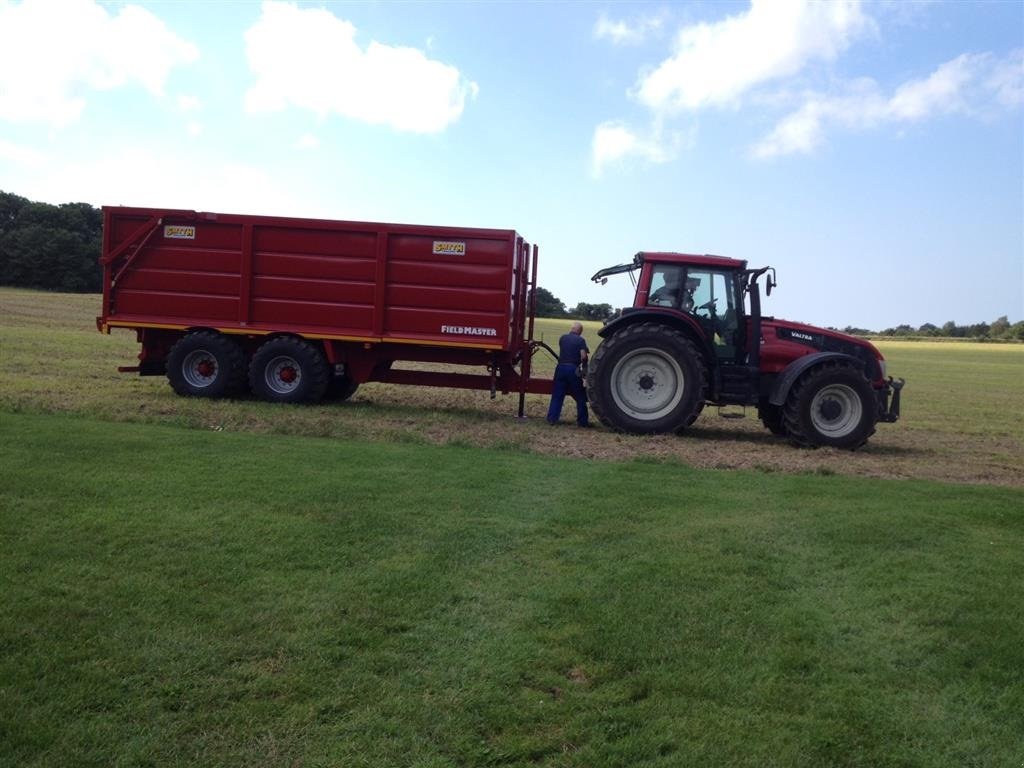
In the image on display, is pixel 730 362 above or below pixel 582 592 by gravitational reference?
Answer: above

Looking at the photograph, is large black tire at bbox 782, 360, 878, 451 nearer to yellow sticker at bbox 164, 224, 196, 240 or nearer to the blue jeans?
the blue jeans

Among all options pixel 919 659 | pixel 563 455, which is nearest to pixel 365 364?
pixel 563 455

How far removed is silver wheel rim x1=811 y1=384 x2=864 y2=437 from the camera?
1234 cm

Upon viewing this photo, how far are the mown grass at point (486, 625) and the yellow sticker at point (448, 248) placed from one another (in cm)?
642

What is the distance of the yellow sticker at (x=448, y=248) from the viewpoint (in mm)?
13609

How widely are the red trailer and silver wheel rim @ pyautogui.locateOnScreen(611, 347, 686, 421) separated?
4.73ft

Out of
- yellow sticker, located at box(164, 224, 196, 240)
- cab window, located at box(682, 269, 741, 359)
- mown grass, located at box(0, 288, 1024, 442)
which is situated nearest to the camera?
mown grass, located at box(0, 288, 1024, 442)

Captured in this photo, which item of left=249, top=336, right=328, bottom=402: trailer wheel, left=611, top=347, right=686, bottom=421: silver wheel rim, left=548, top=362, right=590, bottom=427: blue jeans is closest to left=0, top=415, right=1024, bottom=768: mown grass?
left=611, top=347, right=686, bottom=421: silver wheel rim

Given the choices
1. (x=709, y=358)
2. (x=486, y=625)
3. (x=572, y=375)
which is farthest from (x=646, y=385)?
(x=486, y=625)

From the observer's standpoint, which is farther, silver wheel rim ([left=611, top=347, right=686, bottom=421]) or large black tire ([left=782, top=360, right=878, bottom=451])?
silver wheel rim ([left=611, top=347, right=686, bottom=421])

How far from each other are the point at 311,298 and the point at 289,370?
1.15 metres

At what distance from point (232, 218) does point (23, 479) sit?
7.72m

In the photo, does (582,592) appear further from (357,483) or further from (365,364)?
(365,364)

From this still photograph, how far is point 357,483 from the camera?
301 inches
